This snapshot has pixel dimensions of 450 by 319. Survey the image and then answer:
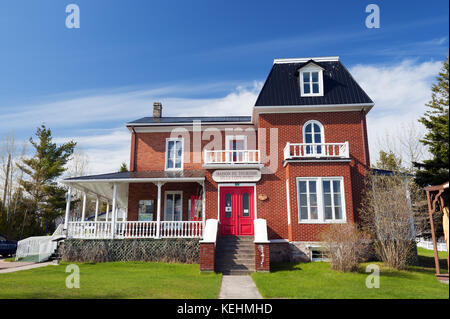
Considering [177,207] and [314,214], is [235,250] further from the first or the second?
[177,207]

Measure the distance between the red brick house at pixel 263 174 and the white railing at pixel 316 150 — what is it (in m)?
0.05

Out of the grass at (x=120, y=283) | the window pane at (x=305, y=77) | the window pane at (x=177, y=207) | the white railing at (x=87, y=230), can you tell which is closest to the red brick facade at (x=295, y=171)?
the window pane at (x=305, y=77)

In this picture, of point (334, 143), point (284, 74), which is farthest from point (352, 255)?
point (284, 74)

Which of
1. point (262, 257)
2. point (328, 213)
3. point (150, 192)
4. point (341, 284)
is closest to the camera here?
point (341, 284)

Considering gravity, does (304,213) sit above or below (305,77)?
below

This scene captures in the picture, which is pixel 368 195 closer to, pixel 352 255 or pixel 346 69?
pixel 352 255

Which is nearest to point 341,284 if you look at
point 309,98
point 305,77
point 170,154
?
point 309,98

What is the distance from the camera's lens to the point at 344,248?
1205cm

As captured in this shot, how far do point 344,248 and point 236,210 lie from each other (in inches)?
233

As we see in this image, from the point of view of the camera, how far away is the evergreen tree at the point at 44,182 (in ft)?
103

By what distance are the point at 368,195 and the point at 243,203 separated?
617 centimetres

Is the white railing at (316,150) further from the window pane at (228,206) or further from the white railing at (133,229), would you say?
the white railing at (133,229)

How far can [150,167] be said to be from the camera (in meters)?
20.0

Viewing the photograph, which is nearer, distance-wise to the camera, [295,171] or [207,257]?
[207,257]
